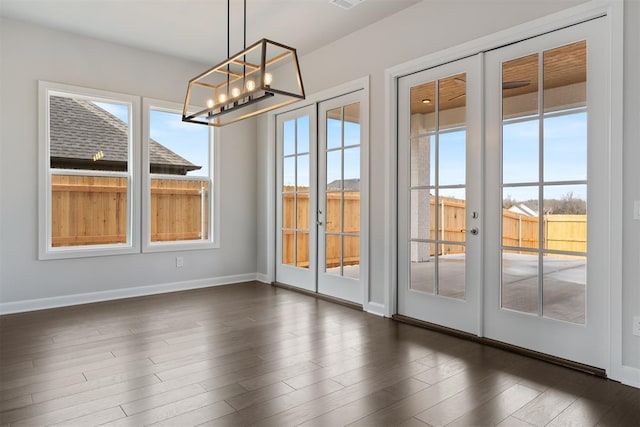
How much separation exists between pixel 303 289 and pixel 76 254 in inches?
102

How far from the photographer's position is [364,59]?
4242mm

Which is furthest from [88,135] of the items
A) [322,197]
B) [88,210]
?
[322,197]

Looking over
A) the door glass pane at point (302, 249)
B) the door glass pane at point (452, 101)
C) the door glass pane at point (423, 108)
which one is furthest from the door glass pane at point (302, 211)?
the door glass pane at point (452, 101)

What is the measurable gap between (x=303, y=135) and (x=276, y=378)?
129 inches

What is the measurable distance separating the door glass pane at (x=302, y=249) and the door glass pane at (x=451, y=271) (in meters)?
1.95

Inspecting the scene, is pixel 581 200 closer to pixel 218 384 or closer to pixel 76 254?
pixel 218 384

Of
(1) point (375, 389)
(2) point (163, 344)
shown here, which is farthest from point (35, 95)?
(1) point (375, 389)

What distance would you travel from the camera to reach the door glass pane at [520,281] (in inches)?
118

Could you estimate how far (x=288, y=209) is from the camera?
5.41 m

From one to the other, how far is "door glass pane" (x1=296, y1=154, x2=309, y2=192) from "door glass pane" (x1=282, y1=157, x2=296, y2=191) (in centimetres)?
11

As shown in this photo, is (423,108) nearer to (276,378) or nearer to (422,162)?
(422,162)

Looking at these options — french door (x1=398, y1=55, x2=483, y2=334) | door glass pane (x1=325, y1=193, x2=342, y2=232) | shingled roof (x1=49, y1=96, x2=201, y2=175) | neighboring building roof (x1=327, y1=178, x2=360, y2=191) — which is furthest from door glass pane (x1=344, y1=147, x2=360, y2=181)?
shingled roof (x1=49, y1=96, x2=201, y2=175)

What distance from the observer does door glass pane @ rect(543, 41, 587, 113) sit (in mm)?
2750

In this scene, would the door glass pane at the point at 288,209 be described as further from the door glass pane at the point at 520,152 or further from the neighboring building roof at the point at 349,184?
the door glass pane at the point at 520,152
